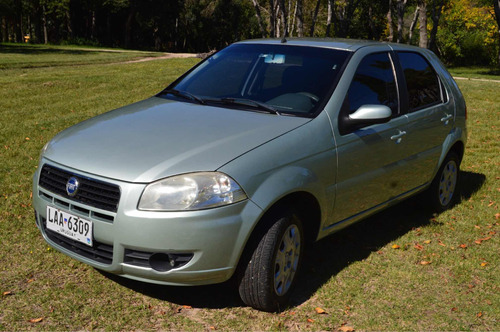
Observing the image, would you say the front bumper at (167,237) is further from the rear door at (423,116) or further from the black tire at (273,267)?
the rear door at (423,116)

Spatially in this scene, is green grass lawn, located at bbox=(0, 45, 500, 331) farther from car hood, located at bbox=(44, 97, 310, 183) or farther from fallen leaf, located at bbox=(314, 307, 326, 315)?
car hood, located at bbox=(44, 97, 310, 183)

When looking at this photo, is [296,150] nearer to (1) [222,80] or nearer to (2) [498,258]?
(1) [222,80]

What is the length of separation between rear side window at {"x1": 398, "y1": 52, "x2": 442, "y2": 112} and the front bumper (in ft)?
8.14

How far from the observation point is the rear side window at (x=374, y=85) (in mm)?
4527

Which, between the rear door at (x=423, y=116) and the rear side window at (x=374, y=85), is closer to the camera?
the rear side window at (x=374, y=85)

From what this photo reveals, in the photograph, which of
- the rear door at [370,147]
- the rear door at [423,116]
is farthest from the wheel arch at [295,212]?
the rear door at [423,116]

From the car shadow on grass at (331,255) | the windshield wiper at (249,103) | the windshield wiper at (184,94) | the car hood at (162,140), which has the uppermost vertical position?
the windshield wiper at (249,103)

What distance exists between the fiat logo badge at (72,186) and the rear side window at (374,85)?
82.7 inches

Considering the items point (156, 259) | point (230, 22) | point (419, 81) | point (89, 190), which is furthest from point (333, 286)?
point (230, 22)

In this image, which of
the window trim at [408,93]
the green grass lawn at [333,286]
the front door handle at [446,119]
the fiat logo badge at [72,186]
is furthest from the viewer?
the front door handle at [446,119]

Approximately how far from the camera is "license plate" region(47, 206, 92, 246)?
11.6 ft

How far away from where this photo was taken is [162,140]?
3.78 m

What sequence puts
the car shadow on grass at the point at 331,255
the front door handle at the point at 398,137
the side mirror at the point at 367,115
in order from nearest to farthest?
the car shadow on grass at the point at 331,255, the side mirror at the point at 367,115, the front door handle at the point at 398,137

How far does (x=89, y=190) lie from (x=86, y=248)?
40 cm
